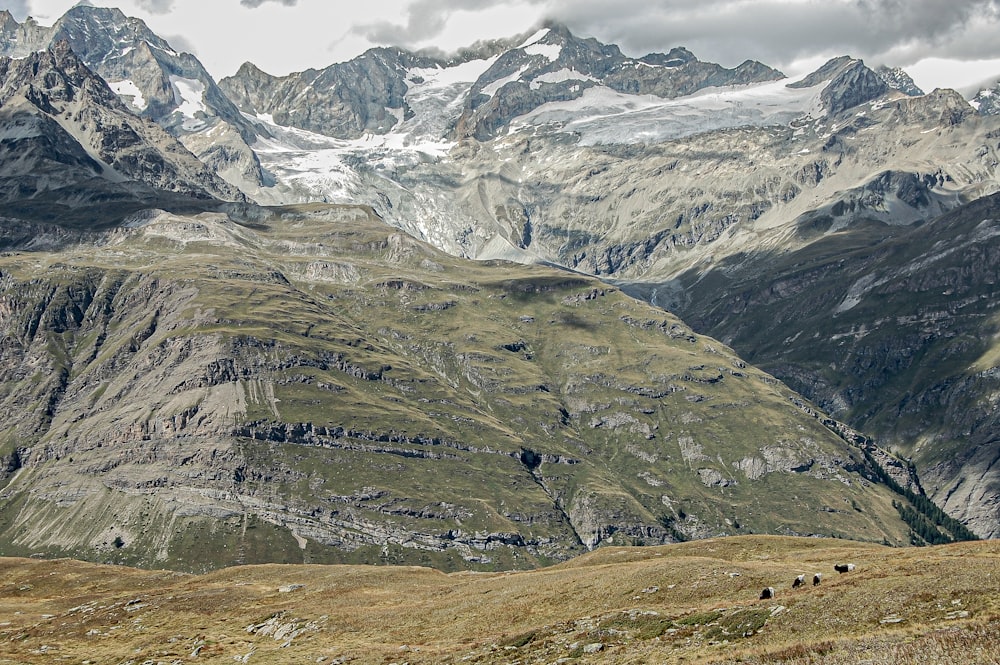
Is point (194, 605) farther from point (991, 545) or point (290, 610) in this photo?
point (991, 545)

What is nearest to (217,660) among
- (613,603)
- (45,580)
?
(613,603)

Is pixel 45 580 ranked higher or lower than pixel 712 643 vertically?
lower

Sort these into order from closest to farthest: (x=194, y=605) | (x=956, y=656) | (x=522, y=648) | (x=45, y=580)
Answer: (x=956, y=656) < (x=522, y=648) < (x=194, y=605) < (x=45, y=580)

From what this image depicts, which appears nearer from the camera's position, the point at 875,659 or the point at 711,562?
the point at 875,659

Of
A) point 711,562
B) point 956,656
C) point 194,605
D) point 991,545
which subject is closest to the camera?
point 956,656

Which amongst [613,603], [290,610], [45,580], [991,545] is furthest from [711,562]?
[45,580]

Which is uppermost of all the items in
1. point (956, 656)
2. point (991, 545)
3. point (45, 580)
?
point (956, 656)

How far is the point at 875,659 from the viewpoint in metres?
48.7

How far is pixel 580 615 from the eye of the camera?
3219 inches

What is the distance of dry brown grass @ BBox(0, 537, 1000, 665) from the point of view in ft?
188

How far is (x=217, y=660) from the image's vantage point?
82.3 m

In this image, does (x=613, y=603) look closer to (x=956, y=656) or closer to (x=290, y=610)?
(x=290, y=610)

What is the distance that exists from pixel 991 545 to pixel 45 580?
14336 centimetres

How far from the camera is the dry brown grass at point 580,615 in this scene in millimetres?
57219
